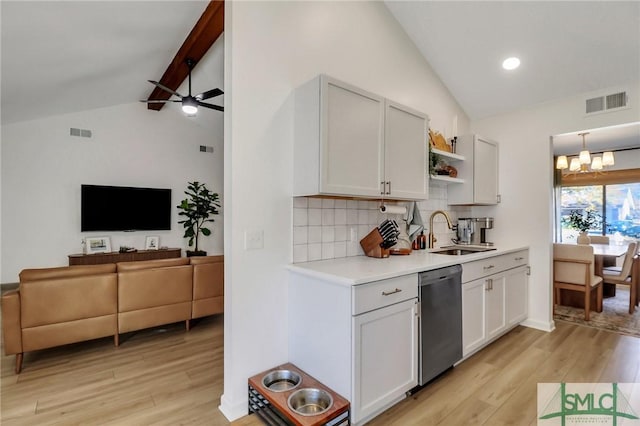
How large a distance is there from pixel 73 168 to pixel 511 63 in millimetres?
6389

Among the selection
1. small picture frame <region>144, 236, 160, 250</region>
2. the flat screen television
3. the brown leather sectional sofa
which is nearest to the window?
the brown leather sectional sofa

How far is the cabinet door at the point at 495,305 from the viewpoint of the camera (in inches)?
111

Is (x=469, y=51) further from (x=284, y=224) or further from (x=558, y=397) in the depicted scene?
(x=558, y=397)

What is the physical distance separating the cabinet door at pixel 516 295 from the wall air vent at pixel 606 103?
1.78 metres

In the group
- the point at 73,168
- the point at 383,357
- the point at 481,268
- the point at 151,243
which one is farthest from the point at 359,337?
the point at 73,168

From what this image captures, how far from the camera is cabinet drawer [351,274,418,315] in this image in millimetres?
1717

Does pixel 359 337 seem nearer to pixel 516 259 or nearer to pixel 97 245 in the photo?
pixel 516 259

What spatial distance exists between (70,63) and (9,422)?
10.5ft

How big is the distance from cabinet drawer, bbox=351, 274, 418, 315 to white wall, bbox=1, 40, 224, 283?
138 inches

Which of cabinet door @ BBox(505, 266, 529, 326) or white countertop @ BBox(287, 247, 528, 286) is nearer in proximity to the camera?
white countertop @ BBox(287, 247, 528, 286)

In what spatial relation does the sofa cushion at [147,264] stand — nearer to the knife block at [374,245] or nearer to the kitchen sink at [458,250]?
the knife block at [374,245]

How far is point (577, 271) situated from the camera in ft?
12.4

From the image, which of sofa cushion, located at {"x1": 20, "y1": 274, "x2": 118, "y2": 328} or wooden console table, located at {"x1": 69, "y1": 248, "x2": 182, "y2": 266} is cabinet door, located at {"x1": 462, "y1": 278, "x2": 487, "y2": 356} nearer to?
sofa cushion, located at {"x1": 20, "y1": 274, "x2": 118, "y2": 328}

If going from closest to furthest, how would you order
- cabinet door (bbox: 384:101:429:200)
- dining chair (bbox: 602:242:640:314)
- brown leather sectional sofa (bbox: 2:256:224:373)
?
cabinet door (bbox: 384:101:429:200) → brown leather sectional sofa (bbox: 2:256:224:373) → dining chair (bbox: 602:242:640:314)
